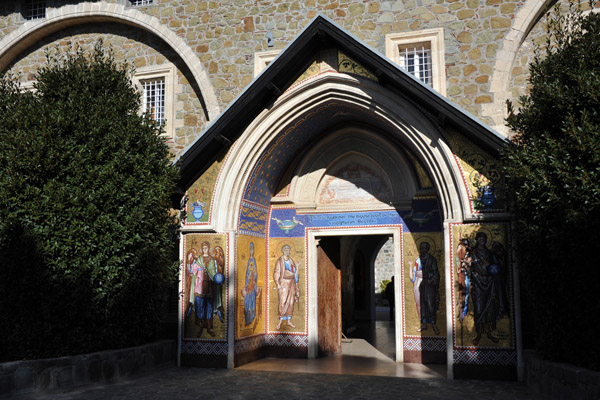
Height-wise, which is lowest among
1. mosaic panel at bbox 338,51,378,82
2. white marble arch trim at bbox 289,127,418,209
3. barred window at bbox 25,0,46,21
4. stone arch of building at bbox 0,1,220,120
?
white marble arch trim at bbox 289,127,418,209

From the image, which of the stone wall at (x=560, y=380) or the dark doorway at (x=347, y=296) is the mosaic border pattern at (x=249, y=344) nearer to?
the dark doorway at (x=347, y=296)

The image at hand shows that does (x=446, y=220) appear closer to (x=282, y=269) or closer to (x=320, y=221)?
(x=320, y=221)

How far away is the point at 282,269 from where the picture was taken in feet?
37.2

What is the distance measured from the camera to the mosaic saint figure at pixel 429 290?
10180 mm

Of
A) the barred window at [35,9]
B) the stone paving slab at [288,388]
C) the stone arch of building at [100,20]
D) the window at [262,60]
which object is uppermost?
the barred window at [35,9]

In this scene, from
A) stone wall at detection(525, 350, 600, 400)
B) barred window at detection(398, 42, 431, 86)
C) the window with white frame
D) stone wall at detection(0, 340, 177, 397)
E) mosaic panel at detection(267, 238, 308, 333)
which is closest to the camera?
stone wall at detection(525, 350, 600, 400)

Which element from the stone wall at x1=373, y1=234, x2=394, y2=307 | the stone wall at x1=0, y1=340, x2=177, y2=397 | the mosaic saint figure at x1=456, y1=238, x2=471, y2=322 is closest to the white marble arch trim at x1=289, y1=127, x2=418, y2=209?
the mosaic saint figure at x1=456, y1=238, x2=471, y2=322

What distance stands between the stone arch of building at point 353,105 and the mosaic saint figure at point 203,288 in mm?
659

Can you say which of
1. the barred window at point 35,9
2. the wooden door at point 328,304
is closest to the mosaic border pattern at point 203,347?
the wooden door at point 328,304

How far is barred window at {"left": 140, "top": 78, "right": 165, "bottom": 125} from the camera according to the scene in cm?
1323

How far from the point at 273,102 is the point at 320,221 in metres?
2.71

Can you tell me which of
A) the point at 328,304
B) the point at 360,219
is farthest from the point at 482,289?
the point at 328,304

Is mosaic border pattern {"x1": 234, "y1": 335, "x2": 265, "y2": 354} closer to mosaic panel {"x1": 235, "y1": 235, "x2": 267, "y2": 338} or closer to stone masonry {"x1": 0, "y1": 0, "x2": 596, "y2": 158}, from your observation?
mosaic panel {"x1": 235, "y1": 235, "x2": 267, "y2": 338}

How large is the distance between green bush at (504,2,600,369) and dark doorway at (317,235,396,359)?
4710 millimetres
